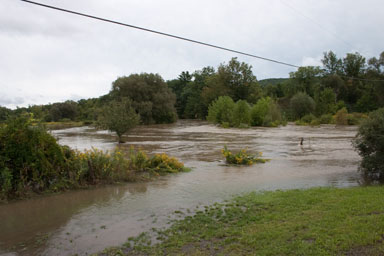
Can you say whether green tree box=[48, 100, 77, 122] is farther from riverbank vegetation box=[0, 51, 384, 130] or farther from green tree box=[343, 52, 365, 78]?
green tree box=[343, 52, 365, 78]

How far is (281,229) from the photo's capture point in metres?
5.80

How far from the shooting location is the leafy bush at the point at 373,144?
11.2 meters

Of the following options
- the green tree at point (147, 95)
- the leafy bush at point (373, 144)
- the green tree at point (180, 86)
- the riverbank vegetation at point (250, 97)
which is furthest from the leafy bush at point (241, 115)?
the green tree at point (180, 86)

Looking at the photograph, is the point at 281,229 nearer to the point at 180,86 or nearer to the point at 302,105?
the point at 302,105

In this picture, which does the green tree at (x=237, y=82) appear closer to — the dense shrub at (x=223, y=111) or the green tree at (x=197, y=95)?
the green tree at (x=197, y=95)

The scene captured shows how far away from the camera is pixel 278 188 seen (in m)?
10.5

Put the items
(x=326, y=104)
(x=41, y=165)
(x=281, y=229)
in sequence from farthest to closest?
1. (x=326, y=104)
2. (x=41, y=165)
3. (x=281, y=229)

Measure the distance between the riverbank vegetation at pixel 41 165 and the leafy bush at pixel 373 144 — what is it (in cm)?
809

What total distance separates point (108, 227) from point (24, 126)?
4544 millimetres

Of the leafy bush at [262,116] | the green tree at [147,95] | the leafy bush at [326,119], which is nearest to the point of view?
the leafy bush at [262,116]

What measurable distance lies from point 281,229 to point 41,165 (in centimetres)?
683

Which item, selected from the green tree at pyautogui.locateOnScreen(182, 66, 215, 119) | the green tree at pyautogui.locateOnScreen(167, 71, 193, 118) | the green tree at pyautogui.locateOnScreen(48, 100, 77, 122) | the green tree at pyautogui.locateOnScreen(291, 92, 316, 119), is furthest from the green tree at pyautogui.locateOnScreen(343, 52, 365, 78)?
the green tree at pyautogui.locateOnScreen(48, 100, 77, 122)

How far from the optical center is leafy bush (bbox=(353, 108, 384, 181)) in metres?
11.2

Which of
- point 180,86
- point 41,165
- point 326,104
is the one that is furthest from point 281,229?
point 180,86
